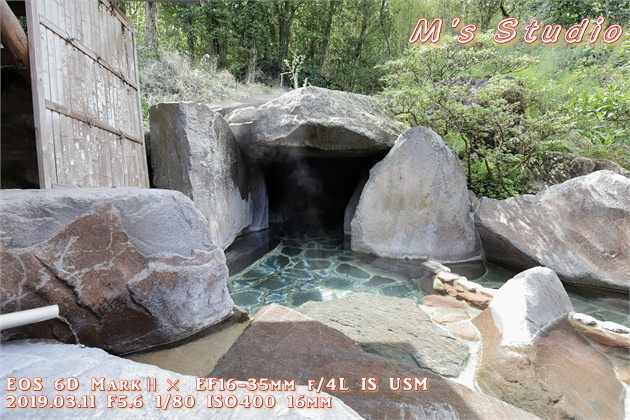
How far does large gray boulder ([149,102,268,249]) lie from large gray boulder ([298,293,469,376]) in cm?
235

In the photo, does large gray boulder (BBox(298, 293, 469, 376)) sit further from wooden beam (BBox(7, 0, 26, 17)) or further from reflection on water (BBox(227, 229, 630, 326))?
wooden beam (BBox(7, 0, 26, 17))

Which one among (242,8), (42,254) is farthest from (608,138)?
(242,8)

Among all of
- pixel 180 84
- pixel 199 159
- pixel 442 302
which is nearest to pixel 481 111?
pixel 442 302

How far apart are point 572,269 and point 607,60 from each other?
26.0 ft

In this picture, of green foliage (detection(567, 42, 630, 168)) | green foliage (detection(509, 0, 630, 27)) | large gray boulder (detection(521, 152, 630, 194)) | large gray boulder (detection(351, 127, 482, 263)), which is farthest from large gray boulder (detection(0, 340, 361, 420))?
green foliage (detection(509, 0, 630, 27))

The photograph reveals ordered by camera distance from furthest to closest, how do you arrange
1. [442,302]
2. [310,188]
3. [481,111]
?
[310,188]
[481,111]
[442,302]

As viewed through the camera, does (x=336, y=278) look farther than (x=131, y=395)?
Yes

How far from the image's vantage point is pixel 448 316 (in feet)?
10.8

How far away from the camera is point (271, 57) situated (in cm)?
1464

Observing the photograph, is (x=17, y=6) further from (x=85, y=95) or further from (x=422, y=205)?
(x=422, y=205)

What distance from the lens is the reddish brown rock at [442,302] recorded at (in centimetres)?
357

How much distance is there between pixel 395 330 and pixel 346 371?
3.78 feet

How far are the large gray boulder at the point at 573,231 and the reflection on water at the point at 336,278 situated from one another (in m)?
0.31

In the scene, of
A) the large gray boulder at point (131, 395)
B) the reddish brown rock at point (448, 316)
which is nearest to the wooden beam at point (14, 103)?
the large gray boulder at point (131, 395)
